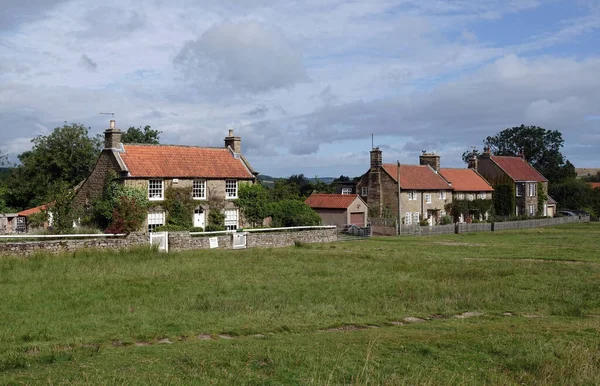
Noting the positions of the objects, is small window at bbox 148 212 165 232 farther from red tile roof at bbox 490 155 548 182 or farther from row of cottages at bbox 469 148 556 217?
red tile roof at bbox 490 155 548 182

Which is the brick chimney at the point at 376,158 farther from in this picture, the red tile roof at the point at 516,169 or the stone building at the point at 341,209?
the red tile roof at the point at 516,169

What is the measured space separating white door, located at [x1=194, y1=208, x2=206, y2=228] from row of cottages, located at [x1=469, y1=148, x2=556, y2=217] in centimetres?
4924

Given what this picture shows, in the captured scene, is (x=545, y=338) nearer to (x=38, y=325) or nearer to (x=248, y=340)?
(x=248, y=340)

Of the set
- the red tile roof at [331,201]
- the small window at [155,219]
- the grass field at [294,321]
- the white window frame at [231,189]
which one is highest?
the white window frame at [231,189]

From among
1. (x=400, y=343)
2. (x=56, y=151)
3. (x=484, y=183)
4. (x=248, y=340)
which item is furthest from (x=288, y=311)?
(x=484, y=183)

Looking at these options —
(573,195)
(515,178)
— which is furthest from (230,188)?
(573,195)

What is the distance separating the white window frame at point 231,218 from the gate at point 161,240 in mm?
13346

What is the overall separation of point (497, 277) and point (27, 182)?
5331 cm

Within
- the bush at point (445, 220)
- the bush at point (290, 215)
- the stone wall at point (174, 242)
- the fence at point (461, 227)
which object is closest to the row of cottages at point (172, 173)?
the bush at point (290, 215)

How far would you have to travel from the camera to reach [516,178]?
82000 millimetres

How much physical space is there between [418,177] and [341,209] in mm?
14453

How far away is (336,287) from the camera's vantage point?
72.2ft

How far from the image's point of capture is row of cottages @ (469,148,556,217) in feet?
269

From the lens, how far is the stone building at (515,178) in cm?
8200
